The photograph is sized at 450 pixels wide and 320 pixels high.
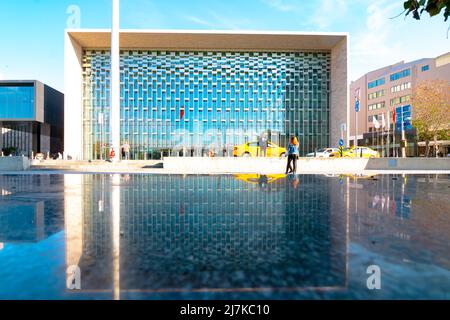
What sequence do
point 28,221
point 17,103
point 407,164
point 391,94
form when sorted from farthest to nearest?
point 391,94 < point 17,103 < point 407,164 < point 28,221

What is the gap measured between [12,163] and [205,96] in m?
22.0

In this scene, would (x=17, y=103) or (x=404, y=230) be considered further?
(x=17, y=103)

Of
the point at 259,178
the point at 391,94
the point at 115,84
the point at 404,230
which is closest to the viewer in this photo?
the point at 404,230

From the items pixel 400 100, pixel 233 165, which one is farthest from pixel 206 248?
pixel 400 100

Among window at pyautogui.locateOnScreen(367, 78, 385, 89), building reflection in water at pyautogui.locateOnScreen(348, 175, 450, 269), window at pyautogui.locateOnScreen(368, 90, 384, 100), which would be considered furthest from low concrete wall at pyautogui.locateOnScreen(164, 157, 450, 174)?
window at pyautogui.locateOnScreen(367, 78, 385, 89)

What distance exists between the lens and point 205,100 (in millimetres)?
36344

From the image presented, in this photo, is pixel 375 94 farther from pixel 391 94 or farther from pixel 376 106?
pixel 391 94

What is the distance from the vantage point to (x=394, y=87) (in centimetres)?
7038

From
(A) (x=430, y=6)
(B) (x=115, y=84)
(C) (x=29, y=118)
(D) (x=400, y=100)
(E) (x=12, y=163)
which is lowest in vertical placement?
(E) (x=12, y=163)

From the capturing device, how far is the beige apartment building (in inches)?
2288

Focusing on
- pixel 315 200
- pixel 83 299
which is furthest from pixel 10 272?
pixel 315 200

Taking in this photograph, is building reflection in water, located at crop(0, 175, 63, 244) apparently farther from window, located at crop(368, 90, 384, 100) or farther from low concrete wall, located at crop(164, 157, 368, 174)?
window, located at crop(368, 90, 384, 100)

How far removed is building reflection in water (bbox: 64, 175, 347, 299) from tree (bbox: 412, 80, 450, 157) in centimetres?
3804
